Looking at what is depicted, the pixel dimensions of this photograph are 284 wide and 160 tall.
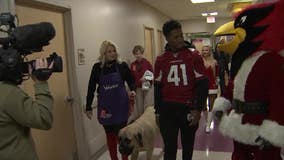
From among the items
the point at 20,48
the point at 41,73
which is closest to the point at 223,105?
the point at 41,73

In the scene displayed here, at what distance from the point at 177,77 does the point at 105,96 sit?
92cm

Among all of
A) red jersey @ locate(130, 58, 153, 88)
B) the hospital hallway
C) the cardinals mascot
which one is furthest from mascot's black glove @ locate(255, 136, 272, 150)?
red jersey @ locate(130, 58, 153, 88)

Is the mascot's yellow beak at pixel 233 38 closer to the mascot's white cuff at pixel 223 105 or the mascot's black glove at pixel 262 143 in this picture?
the mascot's white cuff at pixel 223 105

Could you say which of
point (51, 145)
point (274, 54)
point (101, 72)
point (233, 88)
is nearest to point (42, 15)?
point (101, 72)

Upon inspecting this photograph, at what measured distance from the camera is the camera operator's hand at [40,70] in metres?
1.41

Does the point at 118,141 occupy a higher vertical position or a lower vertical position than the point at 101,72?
lower

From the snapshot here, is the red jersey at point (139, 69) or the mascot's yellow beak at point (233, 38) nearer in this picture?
the mascot's yellow beak at point (233, 38)

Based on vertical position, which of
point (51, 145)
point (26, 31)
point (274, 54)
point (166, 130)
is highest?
point (26, 31)

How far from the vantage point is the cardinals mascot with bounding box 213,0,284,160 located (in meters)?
1.57

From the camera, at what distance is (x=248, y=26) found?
1798 mm

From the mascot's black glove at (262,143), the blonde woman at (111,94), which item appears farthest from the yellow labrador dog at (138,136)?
the mascot's black glove at (262,143)

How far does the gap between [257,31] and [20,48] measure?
48.3 inches

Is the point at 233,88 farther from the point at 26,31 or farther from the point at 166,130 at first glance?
the point at 26,31

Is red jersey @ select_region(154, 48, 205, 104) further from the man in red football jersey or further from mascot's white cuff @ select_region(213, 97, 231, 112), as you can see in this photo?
mascot's white cuff @ select_region(213, 97, 231, 112)
